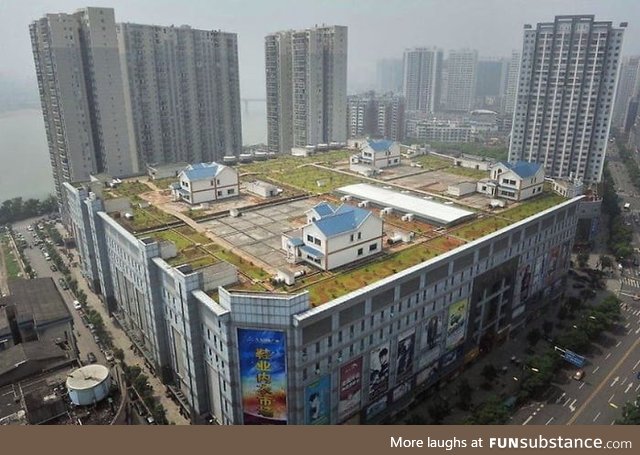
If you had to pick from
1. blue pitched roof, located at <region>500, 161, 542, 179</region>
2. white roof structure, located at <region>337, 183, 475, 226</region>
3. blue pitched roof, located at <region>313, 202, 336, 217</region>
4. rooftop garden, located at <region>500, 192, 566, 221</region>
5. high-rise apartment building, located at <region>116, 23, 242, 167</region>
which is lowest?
rooftop garden, located at <region>500, 192, 566, 221</region>

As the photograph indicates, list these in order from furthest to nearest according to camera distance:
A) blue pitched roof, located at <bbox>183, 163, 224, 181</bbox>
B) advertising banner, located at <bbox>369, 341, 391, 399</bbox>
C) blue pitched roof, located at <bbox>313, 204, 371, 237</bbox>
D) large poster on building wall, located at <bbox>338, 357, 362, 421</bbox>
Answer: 1. blue pitched roof, located at <bbox>183, 163, 224, 181</bbox>
2. blue pitched roof, located at <bbox>313, 204, 371, 237</bbox>
3. advertising banner, located at <bbox>369, 341, 391, 399</bbox>
4. large poster on building wall, located at <bbox>338, 357, 362, 421</bbox>

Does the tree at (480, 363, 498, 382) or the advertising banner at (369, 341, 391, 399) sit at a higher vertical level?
the advertising banner at (369, 341, 391, 399)

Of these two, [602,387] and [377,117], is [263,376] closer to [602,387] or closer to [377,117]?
[602,387]

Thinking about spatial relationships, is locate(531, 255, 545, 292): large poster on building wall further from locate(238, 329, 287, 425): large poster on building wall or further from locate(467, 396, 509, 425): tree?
locate(238, 329, 287, 425): large poster on building wall

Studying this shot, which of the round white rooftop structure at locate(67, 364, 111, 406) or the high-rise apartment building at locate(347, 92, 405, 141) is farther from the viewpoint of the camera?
the high-rise apartment building at locate(347, 92, 405, 141)

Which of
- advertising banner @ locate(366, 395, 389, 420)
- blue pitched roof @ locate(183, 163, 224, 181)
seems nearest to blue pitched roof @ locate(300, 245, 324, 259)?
advertising banner @ locate(366, 395, 389, 420)

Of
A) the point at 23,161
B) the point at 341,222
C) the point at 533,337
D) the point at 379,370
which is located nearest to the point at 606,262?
the point at 533,337

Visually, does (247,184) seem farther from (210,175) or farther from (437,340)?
(437,340)
